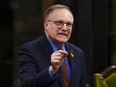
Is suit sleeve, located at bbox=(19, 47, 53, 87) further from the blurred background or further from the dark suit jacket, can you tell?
the blurred background

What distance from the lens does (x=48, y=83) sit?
11.7ft

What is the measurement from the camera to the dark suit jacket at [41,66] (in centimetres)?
353

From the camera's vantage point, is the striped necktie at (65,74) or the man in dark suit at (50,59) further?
the striped necktie at (65,74)

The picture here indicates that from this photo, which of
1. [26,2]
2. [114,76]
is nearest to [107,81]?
[114,76]

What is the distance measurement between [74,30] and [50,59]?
1.98 meters

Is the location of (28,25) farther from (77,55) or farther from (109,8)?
(77,55)

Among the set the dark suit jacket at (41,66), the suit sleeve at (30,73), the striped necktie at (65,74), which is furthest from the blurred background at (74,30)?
the suit sleeve at (30,73)

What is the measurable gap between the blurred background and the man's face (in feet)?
6.26

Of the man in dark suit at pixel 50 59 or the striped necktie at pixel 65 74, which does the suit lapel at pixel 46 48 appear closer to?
the man in dark suit at pixel 50 59

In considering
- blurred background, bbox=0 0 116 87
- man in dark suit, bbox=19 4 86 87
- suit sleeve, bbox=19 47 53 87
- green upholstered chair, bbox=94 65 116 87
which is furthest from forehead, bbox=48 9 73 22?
blurred background, bbox=0 0 116 87

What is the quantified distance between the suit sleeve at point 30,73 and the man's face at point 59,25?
0.71 feet

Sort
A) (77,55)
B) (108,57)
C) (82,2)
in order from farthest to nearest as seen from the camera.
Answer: (108,57) → (82,2) → (77,55)

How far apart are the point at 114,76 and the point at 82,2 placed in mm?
1726

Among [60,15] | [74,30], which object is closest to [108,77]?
[60,15]
